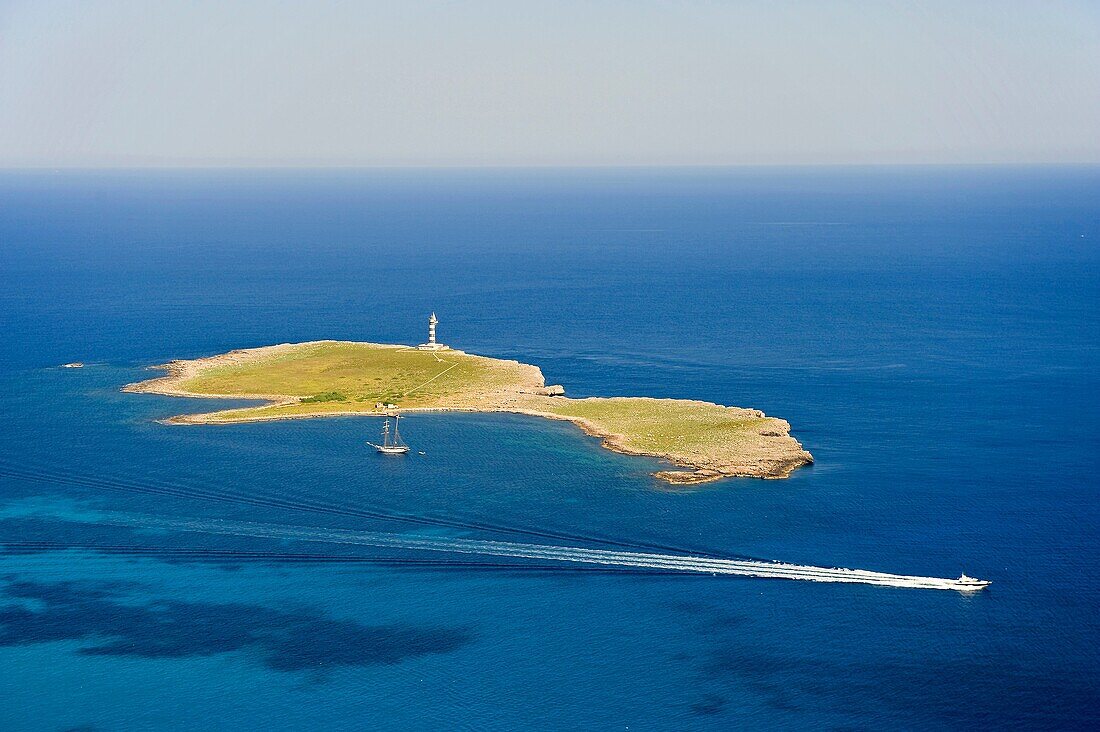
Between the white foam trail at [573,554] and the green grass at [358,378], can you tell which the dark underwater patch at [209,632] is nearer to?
the white foam trail at [573,554]

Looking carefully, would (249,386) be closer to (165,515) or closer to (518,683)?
(165,515)

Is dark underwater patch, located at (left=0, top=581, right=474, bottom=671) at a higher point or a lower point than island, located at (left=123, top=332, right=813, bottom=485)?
lower

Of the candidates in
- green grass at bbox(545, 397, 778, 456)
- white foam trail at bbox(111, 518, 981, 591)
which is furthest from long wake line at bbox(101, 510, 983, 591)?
green grass at bbox(545, 397, 778, 456)

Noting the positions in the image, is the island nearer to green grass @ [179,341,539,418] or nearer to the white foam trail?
green grass @ [179,341,539,418]

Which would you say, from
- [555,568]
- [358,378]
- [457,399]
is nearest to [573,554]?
[555,568]

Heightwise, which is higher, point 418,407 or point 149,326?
point 149,326

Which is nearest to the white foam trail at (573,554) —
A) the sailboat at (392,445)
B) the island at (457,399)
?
the island at (457,399)

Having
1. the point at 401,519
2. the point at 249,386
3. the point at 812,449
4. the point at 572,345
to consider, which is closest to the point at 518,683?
the point at 401,519

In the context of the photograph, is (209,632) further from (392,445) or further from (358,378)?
(358,378)
